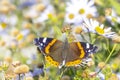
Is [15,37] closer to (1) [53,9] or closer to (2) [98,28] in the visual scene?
(1) [53,9]

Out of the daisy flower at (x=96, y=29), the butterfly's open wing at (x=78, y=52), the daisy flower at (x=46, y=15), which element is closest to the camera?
the butterfly's open wing at (x=78, y=52)

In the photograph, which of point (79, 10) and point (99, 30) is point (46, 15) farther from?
point (99, 30)

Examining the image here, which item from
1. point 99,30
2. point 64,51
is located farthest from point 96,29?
point 64,51

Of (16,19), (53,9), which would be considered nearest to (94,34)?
(53,9)

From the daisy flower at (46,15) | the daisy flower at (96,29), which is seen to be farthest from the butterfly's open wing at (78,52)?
the daisy flower at (46,15)

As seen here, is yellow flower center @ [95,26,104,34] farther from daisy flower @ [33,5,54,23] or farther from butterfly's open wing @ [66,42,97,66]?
daisy flower @ [33,5,54,23]

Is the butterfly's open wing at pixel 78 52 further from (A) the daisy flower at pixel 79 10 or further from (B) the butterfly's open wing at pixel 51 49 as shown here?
(A) the daisy flower at pixel 79 10

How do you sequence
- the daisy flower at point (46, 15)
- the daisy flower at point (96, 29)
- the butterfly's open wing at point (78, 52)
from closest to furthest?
1. the butterfly's open wing at point (78, 52)
2. the daisy flower at point (96, 29)
3. the daisy flower at point (46, 15)
